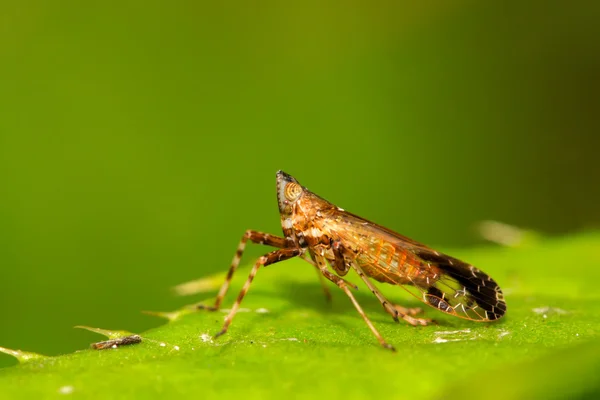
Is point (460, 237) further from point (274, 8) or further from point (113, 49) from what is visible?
point (113, 49)

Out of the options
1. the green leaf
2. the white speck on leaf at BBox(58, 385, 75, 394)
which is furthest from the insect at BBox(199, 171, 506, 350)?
the white speck on leaf at BBox(58, 385, 75, 394)

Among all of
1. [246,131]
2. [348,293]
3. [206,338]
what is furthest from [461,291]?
[246,131]

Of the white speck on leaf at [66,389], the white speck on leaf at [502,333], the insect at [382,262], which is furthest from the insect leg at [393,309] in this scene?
the white speck on leaf at [66,389]

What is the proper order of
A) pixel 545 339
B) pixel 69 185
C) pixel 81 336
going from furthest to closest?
pixel 69 185 < pixel 81 336 < pixel 545 339

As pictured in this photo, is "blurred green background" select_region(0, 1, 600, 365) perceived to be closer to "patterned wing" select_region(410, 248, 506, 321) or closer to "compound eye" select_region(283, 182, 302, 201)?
"compound eye" select_region(283, 182, 302, 201)

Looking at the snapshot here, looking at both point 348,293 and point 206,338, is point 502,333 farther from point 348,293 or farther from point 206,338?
point 206,338

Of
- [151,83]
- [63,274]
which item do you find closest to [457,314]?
[63,274]
